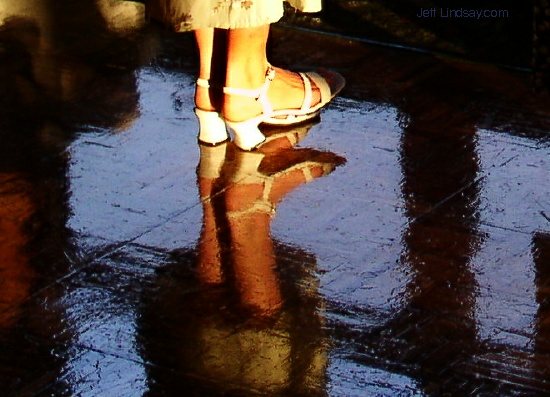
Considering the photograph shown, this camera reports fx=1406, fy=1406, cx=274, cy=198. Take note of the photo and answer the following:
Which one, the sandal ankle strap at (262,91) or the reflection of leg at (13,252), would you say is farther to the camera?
the sandal ankle strap at (262,91)

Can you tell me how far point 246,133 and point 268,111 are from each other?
0.12 m

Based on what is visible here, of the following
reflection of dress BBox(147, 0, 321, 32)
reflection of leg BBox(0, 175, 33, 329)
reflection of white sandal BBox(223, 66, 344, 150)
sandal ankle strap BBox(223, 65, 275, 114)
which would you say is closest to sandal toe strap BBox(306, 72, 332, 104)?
reflection of white sandal BBox(223, 66, 344, 150)

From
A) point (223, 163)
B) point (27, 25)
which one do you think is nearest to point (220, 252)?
point (223, 163)

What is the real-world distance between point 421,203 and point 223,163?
61 centimetres

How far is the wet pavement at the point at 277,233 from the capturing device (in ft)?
9.55

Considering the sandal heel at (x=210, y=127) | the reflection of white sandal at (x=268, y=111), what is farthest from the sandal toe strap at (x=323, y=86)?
the sandal heel at (x=210, y=127)

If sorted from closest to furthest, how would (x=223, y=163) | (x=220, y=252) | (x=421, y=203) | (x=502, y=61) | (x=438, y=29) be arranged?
1. (x=220, y=252)
2. (x=421, y=203)
3. (x=223, y=163)
4. (x=502, y=61)
5. (x=438, y=29)

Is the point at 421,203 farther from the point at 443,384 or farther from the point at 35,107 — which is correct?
the point at 35,107

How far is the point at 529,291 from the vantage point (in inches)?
126

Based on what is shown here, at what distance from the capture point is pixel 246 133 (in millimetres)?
4039

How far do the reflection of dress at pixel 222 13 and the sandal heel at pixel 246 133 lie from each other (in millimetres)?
322

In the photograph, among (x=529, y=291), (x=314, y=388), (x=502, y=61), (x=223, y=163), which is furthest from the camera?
(x=502, y=61)

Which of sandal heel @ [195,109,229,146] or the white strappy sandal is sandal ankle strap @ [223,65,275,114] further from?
sandal heel @ [195,109,229,146]

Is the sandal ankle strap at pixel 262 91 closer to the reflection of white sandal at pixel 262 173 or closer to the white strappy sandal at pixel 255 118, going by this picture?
the white strappy sandal at pixel 255 118
